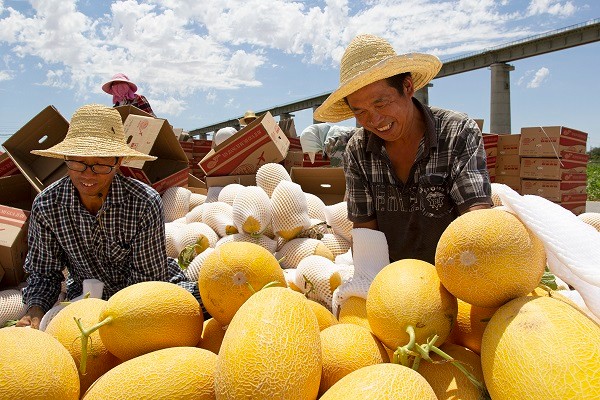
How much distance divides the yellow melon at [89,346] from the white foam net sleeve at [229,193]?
9.42 feet

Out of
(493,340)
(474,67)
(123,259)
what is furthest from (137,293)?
(474,67)

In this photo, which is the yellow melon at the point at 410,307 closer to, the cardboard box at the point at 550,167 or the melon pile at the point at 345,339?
the melon pile at the point at 345,339

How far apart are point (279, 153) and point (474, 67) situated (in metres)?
29.2

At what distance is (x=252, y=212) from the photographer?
3426mm

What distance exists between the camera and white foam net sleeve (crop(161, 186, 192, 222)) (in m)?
4.26

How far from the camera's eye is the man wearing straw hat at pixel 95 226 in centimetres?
236

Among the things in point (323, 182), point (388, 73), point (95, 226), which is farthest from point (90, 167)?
point (323, 182)

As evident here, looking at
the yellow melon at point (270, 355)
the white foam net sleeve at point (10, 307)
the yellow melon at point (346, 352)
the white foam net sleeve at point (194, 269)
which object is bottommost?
the white foam net sleeve at point (10, 307)

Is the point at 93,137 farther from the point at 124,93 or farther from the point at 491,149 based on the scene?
the point at 491,149

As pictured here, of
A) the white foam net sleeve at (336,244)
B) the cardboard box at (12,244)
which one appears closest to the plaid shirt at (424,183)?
the white foam net sleeve at (336,244)

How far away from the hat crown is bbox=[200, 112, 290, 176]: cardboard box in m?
2.38

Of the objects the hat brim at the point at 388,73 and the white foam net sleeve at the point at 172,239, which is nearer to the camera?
the hat brim at the point at 388,73

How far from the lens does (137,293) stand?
3.81 feet

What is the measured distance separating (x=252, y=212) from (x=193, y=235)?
0.59m
